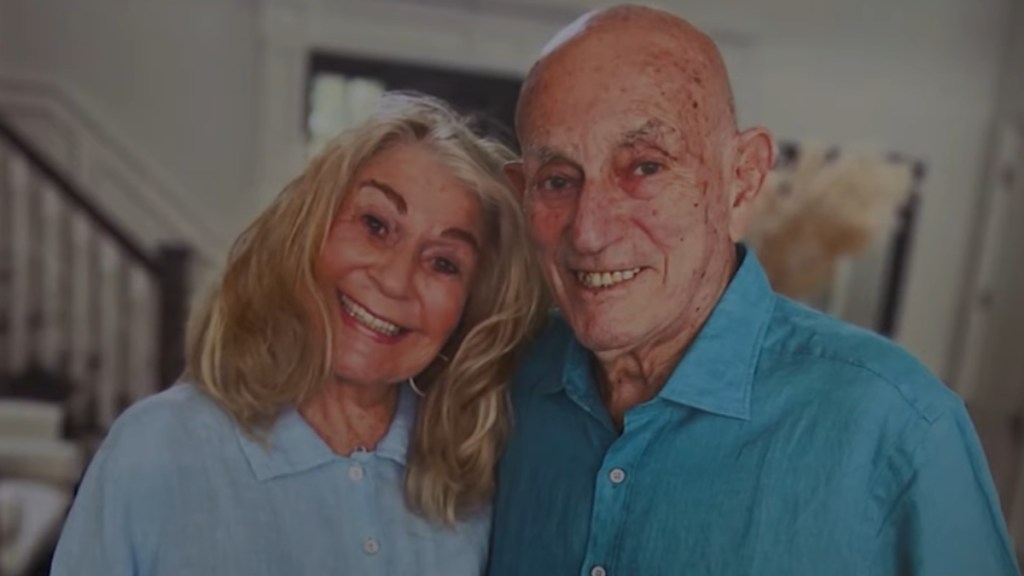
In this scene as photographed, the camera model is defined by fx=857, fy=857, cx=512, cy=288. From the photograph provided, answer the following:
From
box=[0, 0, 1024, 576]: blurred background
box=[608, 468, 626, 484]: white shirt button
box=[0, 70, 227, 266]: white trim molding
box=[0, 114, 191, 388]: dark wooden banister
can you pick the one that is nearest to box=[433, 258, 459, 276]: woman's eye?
box=[608, 468, 626, 484]: white shirt button

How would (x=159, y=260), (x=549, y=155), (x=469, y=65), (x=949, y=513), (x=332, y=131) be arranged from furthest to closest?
(x=469, y=65) → (x=159, y=260) → (x=332, y=131) → (x=549, y=155) → (x=949, y=513)

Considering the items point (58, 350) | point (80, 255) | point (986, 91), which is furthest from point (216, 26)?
point (986, 91)

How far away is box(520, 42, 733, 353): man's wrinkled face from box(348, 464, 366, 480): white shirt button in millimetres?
347

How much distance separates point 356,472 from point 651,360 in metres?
0.40

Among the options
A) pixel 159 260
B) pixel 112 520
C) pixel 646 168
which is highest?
pixel 646 168

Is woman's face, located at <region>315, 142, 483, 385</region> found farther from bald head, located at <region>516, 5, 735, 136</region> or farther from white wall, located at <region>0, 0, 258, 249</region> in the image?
white wall, located at <region>0, 0, 258, 249</region>

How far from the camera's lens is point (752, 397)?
0.91 metres

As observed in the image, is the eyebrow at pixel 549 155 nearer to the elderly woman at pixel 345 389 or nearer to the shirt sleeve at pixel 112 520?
the elderly woman at pixel 345 389

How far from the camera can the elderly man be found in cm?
83

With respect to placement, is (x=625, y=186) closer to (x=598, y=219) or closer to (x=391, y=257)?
(x=598, y=219)

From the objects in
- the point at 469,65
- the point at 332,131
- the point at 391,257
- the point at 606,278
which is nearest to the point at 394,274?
the point at 391,257

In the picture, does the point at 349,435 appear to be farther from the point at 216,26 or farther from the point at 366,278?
the point at 216,26

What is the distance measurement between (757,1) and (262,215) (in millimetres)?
4151

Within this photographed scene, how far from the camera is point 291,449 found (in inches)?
41.5
